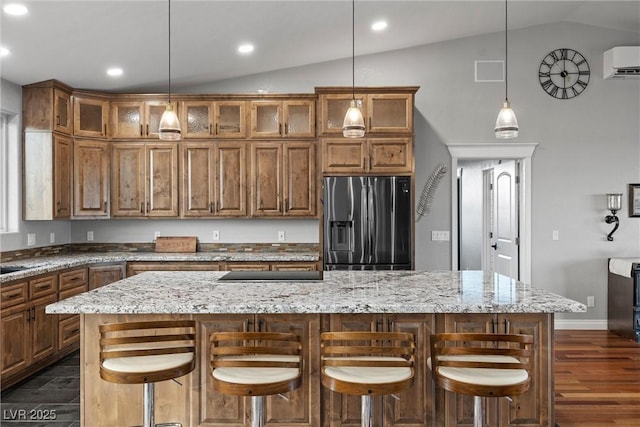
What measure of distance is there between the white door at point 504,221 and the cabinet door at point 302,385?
3844 millimetres

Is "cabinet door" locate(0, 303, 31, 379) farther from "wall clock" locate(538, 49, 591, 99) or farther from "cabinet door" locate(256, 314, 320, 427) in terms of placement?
"wall clock" locate(538, 49, 591, 99)

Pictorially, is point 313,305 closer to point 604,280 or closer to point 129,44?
point 129,44

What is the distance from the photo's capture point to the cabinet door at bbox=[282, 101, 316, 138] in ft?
16.6


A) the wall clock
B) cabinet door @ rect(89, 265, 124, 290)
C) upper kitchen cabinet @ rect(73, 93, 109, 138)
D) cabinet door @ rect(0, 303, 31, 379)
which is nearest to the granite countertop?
cabinet door @ rect(0, 303, 31, 379)

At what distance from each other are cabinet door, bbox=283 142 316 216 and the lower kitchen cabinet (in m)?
2.57

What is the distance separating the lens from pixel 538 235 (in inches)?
213

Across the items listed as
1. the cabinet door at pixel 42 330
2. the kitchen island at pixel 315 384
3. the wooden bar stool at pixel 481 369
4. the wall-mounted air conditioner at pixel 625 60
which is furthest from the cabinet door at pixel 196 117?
the wall-mounted air conditioner at pixel 625 60

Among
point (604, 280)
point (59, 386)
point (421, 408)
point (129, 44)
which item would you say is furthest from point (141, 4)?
point (604, 280)

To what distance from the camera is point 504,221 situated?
595 centimetres

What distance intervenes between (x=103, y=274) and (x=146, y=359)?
2.78 metres

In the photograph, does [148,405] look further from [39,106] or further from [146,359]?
[39,106]

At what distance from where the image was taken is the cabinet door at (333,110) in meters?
4.78

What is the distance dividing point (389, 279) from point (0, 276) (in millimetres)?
2826

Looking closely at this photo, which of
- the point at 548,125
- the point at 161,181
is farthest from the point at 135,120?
the point at 548,125
